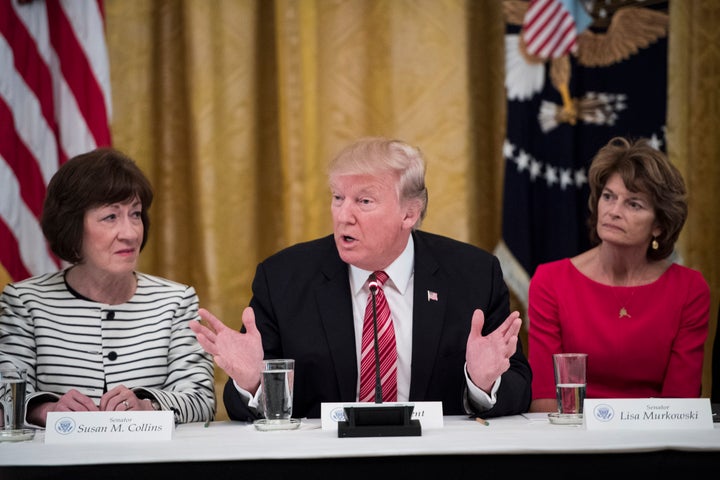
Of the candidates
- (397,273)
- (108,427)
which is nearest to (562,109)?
(397,273)

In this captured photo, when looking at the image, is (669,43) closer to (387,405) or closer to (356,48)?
(356,48)

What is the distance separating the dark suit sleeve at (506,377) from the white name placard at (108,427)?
877mm

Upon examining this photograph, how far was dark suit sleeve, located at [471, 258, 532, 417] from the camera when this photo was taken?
235 centimetres

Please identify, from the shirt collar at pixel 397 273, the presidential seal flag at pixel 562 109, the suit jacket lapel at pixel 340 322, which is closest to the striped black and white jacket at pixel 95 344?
the suit jacket lapel at pixel 340 322

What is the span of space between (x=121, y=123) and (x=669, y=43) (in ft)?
8.72

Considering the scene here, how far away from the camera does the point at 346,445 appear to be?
1.76m

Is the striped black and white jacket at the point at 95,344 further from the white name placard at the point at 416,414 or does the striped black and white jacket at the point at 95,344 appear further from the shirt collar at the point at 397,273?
the white name placard at the point at 416,414

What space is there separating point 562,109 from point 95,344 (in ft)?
8.11

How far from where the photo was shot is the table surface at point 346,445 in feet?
5.51

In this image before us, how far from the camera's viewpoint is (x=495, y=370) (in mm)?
2287

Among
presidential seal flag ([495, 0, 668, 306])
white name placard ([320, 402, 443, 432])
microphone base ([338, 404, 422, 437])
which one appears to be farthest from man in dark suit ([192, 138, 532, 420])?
presidential seal flag ([495, 0, 668, 306])

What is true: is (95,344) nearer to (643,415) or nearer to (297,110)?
(643,415)

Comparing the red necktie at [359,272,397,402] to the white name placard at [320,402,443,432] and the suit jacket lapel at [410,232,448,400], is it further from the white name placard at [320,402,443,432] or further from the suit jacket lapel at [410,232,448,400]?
the white name placard at [320,402,443,432]

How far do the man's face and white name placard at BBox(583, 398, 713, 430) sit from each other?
88 centimetres
